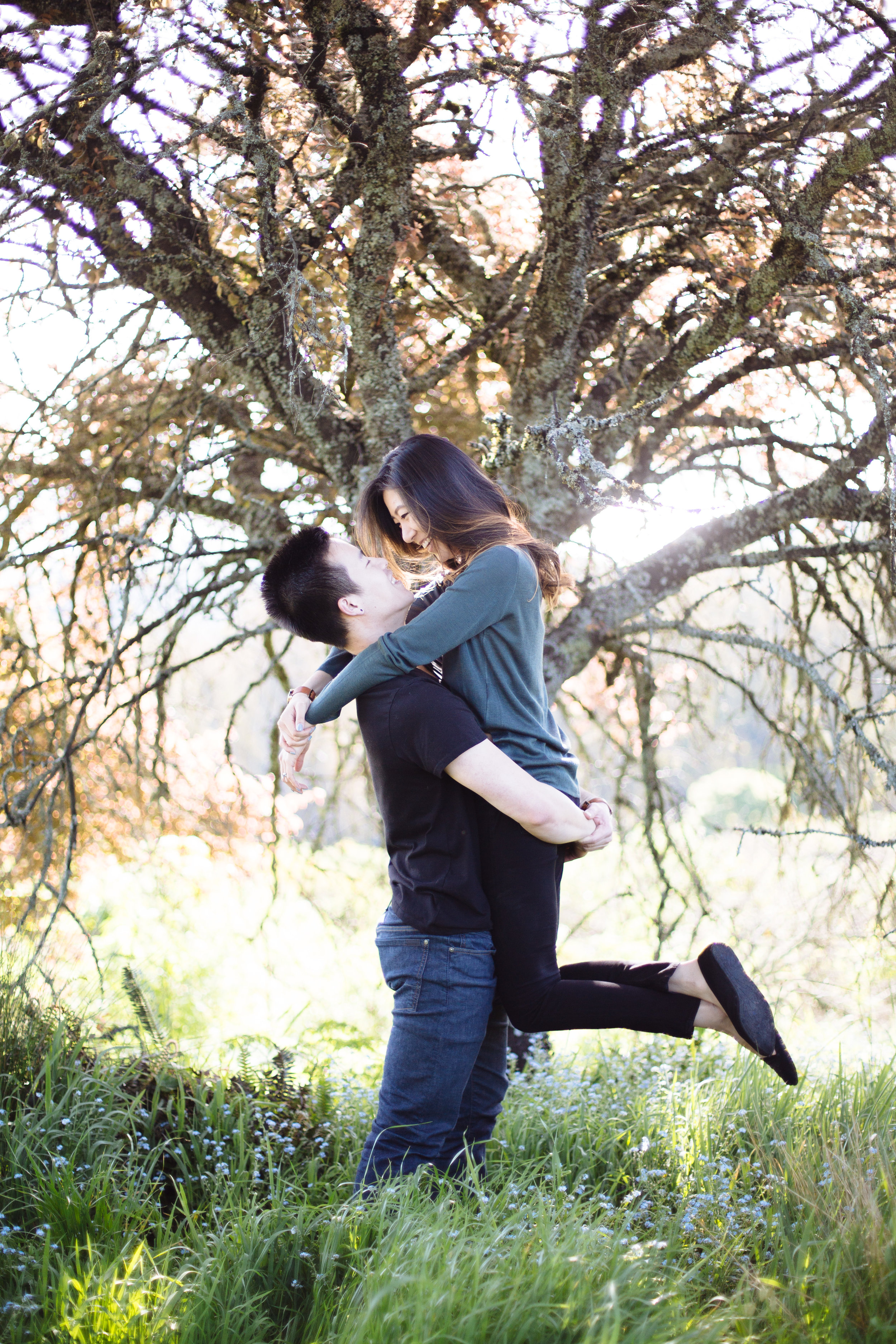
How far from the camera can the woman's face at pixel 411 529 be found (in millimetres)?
2107

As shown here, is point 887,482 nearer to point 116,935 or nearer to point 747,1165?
point 747,1165

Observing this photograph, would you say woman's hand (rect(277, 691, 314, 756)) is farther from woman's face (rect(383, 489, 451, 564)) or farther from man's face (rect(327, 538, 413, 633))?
woman's face (rect(383, 489, 451, 564))

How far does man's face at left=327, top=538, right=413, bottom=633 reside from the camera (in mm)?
2066

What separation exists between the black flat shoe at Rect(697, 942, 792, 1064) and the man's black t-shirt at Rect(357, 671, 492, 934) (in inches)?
18.2

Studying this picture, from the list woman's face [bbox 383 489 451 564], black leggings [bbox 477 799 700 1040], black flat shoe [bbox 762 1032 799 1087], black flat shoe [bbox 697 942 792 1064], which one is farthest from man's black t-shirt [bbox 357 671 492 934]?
black flat shoe [bbox 762 1032 799 1087]

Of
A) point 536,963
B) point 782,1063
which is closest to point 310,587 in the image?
point 536,963

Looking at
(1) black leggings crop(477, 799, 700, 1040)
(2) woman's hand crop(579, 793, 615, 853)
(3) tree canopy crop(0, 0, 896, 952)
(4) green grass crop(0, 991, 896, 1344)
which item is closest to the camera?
(4) green grass crop(0, 991, 896, 1344)

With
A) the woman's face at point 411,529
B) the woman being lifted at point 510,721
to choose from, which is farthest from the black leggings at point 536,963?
the woman's face at point 411,529

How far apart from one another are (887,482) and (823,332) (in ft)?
5.00

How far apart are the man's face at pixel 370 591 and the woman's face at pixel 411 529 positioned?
11 centimetres

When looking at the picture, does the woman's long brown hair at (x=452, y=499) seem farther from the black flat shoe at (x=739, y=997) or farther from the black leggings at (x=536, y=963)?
the black flat shoe at (x=739, y=997)

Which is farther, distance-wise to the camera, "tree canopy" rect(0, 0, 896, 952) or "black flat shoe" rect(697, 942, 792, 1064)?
"tree canopy" rect(0, 0, 896, 952)

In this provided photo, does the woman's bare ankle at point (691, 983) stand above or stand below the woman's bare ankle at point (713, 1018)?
above

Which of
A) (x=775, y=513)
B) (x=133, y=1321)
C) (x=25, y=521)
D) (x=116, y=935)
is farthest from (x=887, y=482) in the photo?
(x=116, y=935)
